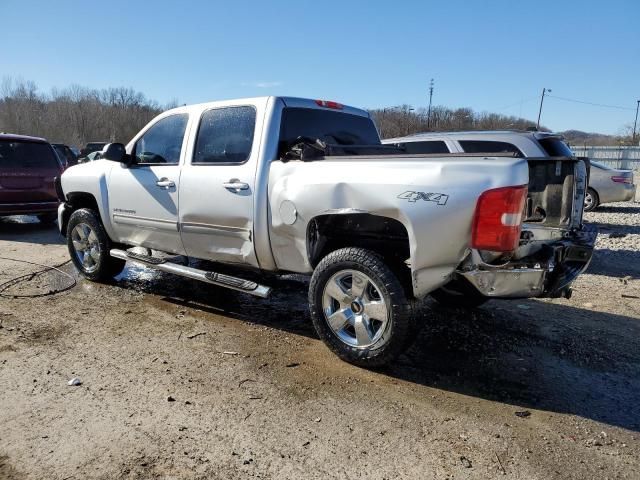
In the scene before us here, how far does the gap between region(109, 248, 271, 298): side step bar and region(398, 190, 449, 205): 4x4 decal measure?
60.1 inches

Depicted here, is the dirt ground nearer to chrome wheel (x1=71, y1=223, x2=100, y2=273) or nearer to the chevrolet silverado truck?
the chevrolet silverado truck

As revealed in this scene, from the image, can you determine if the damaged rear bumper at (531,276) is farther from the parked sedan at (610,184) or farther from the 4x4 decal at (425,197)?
the parked sedan at (610,184)

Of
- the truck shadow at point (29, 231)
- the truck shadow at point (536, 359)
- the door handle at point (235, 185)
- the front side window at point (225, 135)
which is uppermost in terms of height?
the front side window at point (225, 135)

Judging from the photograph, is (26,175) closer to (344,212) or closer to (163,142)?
(163,142)

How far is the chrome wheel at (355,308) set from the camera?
3.61 meters

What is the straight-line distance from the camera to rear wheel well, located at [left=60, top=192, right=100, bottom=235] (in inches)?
239

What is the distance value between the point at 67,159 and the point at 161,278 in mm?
12657

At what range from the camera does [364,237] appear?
390cm

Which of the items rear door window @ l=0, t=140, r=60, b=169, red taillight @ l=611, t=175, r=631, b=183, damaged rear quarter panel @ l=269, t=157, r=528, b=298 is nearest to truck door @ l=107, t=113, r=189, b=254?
damaged rear quarter panel @ l=269, t=157, r=528, b=298

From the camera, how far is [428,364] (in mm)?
3871

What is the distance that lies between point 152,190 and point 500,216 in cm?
350

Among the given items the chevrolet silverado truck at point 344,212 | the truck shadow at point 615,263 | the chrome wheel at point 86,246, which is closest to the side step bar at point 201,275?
the chevrolet silverado truck at point 344,212

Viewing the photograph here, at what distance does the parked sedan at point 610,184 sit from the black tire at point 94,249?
38.7 feet

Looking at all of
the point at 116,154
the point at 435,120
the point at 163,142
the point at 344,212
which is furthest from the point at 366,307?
the point at 435,120
